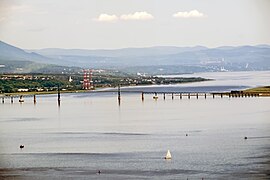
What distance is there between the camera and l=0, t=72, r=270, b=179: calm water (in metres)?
29.7

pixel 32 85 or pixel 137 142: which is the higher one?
pixel 32 85

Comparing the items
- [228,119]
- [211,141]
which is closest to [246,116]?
[228,119]

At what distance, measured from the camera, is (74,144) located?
39688 mm

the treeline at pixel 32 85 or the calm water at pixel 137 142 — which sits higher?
the treeline at pixel 32 85

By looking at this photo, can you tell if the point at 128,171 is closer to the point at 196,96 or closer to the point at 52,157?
the point at 52,157

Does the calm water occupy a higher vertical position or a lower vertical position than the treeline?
lower

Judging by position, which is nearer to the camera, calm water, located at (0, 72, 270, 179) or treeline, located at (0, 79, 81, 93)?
calm water, located at (0, 72, 270, 179)

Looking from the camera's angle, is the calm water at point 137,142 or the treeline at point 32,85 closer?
the calm water at point 137,142

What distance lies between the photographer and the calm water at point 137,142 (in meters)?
29.7

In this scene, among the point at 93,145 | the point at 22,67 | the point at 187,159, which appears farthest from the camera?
the point at 22,67

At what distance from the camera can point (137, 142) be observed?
39.9 metres

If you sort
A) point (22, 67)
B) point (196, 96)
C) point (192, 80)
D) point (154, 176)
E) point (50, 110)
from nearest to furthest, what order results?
point (154, 176) < point (50, 110) < point (196, 96) < point (192, 80) < point (22, 67)

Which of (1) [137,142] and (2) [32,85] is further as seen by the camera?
(2) [32,85]

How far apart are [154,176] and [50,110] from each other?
4207 centimetres
